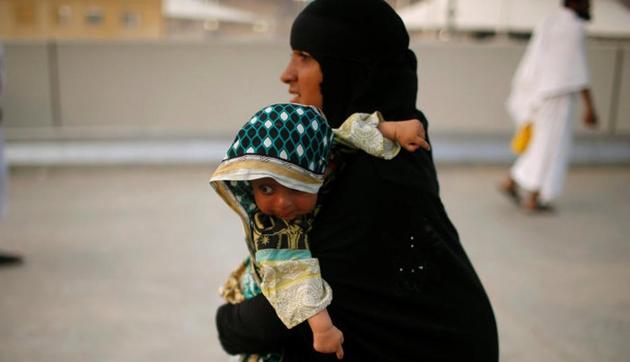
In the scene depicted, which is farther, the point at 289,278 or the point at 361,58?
the point at 361,58

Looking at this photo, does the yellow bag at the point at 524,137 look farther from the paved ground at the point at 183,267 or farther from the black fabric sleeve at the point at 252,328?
the black fabric sleeve at the point at 252,328

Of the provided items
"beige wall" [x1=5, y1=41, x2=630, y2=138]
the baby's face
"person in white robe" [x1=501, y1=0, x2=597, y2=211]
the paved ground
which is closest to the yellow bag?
"person in white robe" [x1=501, y1=0, x2=597, y2=211]

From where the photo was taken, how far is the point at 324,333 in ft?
4.72

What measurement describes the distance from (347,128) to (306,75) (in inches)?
8.7

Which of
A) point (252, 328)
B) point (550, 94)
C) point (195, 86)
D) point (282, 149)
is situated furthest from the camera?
point (195, 86)

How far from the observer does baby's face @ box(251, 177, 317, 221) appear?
4.66 ft

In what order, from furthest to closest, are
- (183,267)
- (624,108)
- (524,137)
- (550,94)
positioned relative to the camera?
(624,108) → (524,137) → (550,94) → (183,267)

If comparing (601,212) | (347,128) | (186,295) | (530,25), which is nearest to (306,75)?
(347,128)

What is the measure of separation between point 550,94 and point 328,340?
491cm

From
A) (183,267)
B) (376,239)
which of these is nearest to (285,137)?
(376,239)

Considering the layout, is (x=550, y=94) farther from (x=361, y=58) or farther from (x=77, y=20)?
(x=77, y=20)

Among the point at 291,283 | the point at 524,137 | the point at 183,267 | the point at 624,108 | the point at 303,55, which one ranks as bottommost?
the point at 183,267

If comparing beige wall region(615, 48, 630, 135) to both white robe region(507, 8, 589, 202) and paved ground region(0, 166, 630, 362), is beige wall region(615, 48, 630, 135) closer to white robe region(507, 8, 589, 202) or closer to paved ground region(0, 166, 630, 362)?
paved ground region(0, 166, 630, 362)

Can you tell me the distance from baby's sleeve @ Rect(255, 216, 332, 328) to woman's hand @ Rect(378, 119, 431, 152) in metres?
0.29
